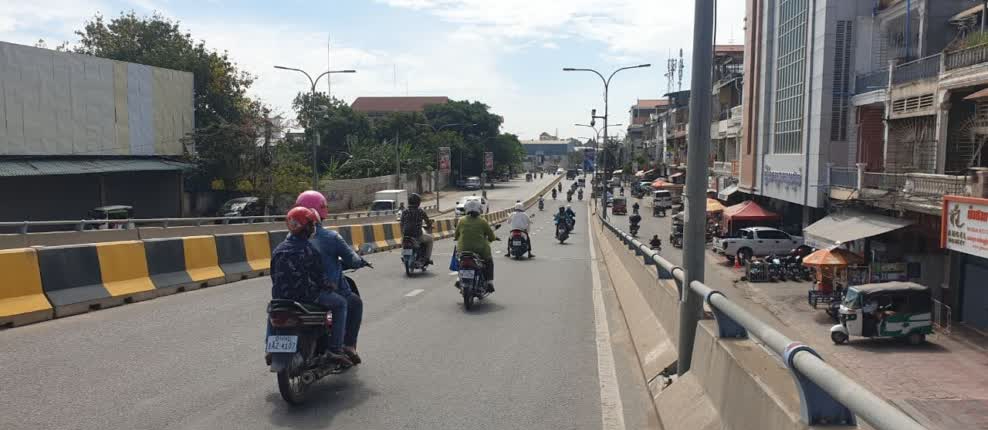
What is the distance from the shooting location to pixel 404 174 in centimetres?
8081

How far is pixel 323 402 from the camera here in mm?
6234

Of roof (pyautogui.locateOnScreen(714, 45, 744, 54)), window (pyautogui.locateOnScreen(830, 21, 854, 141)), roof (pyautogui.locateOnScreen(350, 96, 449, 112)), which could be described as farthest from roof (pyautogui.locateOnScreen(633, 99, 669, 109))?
window (pyautogui.locateOnScreen(830, 21, 854, 141))

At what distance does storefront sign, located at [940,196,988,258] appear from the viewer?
16.9m

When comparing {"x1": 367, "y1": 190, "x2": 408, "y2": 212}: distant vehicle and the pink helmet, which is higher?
the pink helmet

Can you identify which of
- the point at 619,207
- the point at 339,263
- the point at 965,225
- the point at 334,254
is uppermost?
the point at 334,254

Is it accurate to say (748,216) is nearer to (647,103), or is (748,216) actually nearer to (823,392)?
(823,392)

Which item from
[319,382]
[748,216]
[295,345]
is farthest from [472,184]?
[295,345]

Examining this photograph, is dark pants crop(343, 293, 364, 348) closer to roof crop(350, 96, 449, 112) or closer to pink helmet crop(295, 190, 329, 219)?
pink helmet crop(295, 190, 329, 219)

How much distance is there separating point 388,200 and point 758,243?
A: 2622cm

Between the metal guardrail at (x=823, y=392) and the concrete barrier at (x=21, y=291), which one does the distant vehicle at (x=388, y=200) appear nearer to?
the concrete barrier at (x=21, y=291)

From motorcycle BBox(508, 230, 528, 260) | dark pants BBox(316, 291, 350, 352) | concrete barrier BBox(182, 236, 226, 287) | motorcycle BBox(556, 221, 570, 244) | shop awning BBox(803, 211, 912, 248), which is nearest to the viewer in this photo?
dark pants BBox(316, 291, 350, 352)

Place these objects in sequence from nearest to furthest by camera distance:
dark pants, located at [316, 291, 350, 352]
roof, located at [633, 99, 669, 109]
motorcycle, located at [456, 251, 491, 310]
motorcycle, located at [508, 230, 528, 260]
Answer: dark pants, located at [316, 291, 350, 352] → motorcycle, located at [456, 251, 491, 310] → motorcycle, located at [508, 230, 528, 260] → roof, located at [633, 99, 669, 109]

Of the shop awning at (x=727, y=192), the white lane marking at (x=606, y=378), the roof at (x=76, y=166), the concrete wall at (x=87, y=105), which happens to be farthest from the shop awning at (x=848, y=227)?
the concrete wall at (x=87, y=105)

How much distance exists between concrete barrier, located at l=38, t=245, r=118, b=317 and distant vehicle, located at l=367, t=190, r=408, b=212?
136ft
